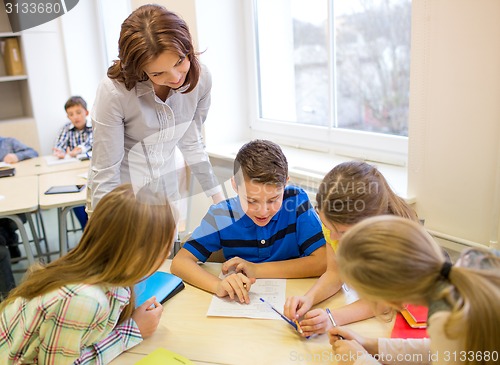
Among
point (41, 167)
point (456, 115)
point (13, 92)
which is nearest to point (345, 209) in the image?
point (456, 115)

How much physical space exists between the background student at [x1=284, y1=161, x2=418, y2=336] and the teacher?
1.77ft

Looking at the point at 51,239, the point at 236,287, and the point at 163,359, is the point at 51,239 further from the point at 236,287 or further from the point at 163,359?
the point at 163,359

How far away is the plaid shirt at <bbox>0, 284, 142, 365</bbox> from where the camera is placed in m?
1.07

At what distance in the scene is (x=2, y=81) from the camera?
186 inches

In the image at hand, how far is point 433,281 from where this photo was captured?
0.83 metres

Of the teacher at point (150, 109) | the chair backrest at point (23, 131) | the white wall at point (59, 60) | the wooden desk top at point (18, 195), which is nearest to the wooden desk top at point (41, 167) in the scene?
the wooden desk top at point (18, 195)

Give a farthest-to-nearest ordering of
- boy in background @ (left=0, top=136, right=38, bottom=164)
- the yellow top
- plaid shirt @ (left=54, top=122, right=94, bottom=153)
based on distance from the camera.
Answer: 1. plaid shirt @ (left=54, top=122, right=94, bottom=153)
2. boy in background @ (left=0, top=136, right=38, bottom=164)
3. the yellow top

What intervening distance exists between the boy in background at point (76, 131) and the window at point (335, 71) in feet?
5.12

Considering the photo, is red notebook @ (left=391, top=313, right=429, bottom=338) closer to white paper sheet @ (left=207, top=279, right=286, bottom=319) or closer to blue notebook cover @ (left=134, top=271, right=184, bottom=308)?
white paper sheet @ (left=207, top=279, right=286, bottom=319)

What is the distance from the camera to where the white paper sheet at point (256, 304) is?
1320mm

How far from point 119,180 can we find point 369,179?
3.00 feet

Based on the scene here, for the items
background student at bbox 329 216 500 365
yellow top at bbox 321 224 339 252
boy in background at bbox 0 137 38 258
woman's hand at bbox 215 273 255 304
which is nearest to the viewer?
background student at bbox 329 216 500 365

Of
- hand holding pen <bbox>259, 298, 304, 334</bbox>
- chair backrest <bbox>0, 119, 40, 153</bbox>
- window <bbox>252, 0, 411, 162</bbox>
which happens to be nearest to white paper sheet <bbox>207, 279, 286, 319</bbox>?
hand holding pen <bbox>259, 298, 304, 334</bbox>

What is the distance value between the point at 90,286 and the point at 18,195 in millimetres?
1901
